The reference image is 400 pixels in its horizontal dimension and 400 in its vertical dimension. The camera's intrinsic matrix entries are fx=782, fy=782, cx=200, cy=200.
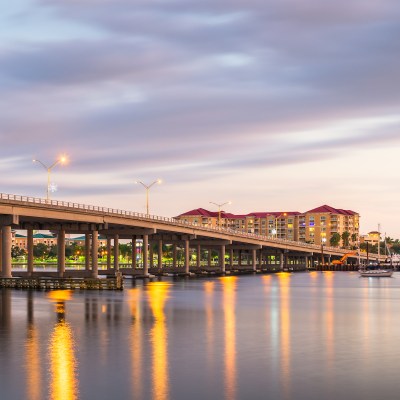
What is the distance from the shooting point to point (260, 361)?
35719mm

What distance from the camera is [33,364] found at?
33.9 m

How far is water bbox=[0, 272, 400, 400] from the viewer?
29031 millimetres

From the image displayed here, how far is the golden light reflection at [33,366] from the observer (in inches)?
1105

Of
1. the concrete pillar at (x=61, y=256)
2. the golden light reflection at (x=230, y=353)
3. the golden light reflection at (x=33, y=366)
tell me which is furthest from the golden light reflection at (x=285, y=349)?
the concrete pillar at (x=61, y=256)

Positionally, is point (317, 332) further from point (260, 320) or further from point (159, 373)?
point (159, 373)

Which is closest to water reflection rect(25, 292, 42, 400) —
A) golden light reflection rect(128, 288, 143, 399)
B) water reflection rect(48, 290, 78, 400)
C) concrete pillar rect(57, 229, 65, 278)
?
water reflection rect(48, 290, 78, 400)

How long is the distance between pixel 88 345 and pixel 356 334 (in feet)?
56.8

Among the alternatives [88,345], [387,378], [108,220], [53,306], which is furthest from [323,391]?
[108,220]

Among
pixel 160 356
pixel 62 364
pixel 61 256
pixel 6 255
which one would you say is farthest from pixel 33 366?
pixel 61 256

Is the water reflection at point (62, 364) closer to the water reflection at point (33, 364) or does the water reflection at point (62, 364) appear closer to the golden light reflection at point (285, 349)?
the water reflection at point (33, 364)

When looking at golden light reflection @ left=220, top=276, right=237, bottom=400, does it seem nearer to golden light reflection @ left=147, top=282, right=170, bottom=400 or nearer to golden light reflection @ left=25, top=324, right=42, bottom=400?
golden light reflection @ left=147, top=282, right=170, bottom=400

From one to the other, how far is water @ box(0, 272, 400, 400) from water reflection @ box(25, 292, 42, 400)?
0.05 metres

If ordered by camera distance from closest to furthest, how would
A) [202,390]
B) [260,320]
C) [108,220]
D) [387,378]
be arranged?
[202,390]
[387,378]
[260,320]
[108,220]

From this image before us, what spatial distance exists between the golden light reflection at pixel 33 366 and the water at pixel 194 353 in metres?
0.05
